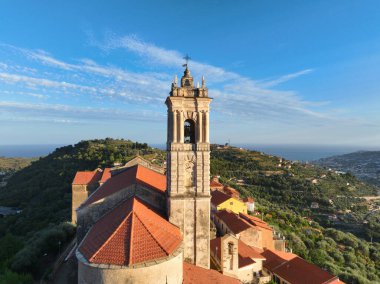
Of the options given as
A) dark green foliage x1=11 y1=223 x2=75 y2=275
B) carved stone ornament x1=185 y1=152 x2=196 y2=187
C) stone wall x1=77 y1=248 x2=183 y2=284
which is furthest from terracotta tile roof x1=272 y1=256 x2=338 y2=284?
dark green foliage x1=11 y1=223 x2=75 y2=275

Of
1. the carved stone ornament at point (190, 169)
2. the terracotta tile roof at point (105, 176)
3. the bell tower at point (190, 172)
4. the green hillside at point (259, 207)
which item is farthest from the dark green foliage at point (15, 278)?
the terracotta tile roof at point (105, 176)

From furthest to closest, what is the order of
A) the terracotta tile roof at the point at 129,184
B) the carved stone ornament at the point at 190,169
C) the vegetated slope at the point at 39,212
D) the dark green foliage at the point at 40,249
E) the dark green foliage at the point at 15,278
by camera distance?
the vegetated slope at the point at 39,212, the dark green foliage at the point at 40,249, the terracotta tile roof at the point at 129,184, the dark green foliage at the point at 15,278, the carved stone ornament at the point at 190,169

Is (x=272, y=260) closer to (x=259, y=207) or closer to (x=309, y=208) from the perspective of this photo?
(x=259, y=207)

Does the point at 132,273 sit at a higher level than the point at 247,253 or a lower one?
higher

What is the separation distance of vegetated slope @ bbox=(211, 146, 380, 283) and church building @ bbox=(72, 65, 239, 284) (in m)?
20.0

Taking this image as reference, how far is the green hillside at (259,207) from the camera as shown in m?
22.5

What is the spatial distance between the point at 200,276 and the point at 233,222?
12467 mm

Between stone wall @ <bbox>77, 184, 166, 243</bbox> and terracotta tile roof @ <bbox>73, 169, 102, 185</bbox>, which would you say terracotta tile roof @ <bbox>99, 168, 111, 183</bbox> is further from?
stone wall @ <bbox>77, 184, 166, 243</bbox>

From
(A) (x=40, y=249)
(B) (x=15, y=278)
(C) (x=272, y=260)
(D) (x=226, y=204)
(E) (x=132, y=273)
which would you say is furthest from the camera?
(D) (x=226, y=204)

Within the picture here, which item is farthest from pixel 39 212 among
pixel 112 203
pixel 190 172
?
pixel 190 172

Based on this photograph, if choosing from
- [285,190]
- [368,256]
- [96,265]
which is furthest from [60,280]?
[285,190]

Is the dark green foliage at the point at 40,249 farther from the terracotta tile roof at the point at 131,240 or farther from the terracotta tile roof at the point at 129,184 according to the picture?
the terracotta tile roof at the point at 131,240

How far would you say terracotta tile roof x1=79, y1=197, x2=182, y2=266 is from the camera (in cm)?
1096

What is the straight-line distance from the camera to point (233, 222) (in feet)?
83.2
